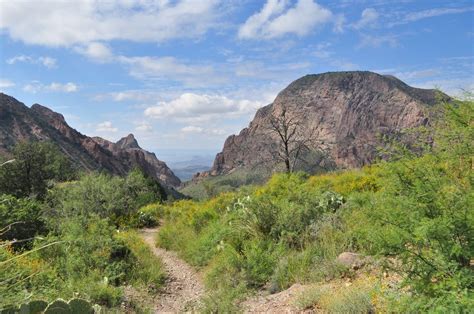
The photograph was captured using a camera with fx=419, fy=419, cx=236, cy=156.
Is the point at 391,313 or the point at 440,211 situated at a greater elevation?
the point at 440,211

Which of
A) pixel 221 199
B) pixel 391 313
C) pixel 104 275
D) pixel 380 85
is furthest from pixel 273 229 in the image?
pixel 380 85

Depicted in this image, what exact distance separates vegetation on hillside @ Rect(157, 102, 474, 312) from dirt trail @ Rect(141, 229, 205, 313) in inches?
17.8

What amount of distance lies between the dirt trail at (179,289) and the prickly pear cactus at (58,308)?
340 centimetres

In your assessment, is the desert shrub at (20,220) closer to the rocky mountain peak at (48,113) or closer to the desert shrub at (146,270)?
the desert shrub at (146,270)

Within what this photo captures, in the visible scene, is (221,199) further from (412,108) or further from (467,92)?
(412,108)

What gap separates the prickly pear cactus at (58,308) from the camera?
3.54 metres

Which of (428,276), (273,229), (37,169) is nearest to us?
(428,276)

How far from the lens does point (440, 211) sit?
13.6 ft

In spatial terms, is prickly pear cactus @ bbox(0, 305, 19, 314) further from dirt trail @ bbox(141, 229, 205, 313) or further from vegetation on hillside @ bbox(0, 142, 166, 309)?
dirt trail @ bbox(141, 229, 205, 313)

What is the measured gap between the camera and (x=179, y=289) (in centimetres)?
911

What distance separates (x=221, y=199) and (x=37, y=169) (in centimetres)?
1628

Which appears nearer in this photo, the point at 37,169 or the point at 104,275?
the point at 104,275

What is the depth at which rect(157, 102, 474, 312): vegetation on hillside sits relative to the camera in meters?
3.92

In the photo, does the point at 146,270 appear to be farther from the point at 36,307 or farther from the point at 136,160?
the point at 136,160
